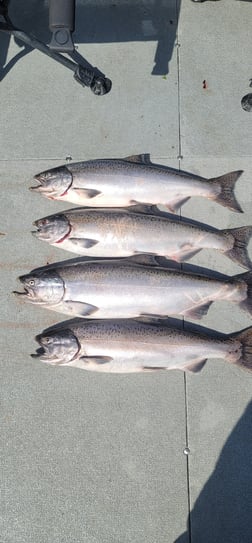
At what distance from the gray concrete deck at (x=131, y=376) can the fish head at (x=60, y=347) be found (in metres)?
0.25

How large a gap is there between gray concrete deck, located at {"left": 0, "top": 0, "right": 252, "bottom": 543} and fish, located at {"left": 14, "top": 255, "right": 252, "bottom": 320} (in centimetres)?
24

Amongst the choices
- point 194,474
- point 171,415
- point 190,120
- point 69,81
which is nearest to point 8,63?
point 69,81

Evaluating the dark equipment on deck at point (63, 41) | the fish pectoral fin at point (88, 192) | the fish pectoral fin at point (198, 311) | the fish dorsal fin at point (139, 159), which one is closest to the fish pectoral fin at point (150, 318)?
the fish pectoral fin at point (198, 311)

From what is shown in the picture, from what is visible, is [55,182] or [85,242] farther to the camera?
[55,182]

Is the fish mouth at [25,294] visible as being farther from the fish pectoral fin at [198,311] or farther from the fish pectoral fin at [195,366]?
the fish pectoral fin at [195,366]

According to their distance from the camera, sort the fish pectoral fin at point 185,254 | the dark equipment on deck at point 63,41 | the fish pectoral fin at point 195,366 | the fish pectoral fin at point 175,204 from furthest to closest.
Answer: the fish pectoral fin at point 175,204 → the fish pectoral fin at point 185,254 → the fish pectoral fin at point 195,366 → the dark equipment on deck at point 63,41

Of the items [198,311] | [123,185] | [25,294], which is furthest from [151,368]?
[123,185]

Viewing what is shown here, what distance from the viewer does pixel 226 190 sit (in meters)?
3.23

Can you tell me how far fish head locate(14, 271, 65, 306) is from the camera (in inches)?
116

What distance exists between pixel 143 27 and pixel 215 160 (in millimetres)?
1333

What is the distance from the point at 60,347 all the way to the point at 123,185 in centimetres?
124

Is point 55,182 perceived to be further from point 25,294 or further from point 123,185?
point 25,294

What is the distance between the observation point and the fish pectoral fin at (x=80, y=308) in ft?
9.63

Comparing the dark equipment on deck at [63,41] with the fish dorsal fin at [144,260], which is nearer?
the dark equipment on deck at [63,41]
